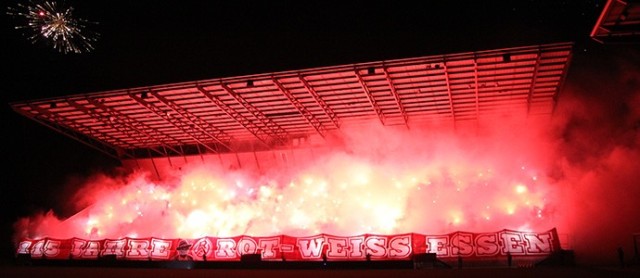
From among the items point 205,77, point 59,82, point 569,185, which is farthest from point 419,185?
point 59,82

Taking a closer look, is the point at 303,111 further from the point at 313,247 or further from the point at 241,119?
the point at 313,247

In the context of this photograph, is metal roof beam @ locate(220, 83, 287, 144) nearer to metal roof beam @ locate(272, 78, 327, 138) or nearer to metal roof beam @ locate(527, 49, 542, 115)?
metal roof beam @ locate(272, 78, 327, 138)

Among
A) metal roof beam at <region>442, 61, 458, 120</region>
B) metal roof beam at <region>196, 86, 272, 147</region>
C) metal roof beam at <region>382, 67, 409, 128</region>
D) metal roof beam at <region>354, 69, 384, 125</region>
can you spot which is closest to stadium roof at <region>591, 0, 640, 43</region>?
metal roof beam at <region>442, 61, 458, 120</region>

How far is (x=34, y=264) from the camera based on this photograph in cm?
1628

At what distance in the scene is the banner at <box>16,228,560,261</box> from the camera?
13258mm

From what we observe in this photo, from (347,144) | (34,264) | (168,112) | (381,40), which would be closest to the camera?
(381,40)

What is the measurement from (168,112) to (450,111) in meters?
12.1

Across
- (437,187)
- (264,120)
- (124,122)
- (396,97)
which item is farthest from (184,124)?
(437,187)

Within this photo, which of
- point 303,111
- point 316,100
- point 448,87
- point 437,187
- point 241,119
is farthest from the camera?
point 241,119

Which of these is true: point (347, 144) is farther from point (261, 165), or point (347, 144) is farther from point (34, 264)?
point (34, 264)

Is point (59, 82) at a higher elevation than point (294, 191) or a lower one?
higher

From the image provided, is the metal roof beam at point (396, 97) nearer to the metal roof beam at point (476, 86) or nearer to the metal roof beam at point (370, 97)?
the metal roof beam at point (370, 97)

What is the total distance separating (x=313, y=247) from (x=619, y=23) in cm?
1041

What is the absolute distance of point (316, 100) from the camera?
17.3 m
